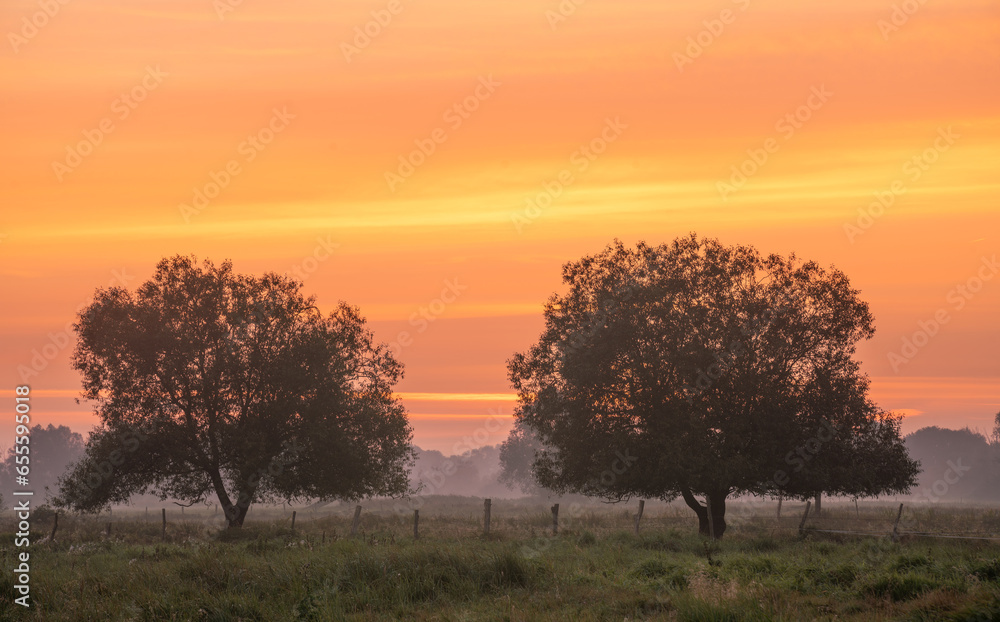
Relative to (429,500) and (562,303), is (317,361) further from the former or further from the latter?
(429,500)

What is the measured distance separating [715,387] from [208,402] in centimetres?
2222

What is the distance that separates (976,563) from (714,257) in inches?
672

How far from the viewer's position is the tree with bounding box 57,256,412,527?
1341 inches

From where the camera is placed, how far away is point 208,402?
34.7 meters

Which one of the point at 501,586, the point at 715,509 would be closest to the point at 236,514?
the point at 715,509

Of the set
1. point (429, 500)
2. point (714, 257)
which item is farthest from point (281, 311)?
point (429, 500)

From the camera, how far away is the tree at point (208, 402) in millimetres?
34062

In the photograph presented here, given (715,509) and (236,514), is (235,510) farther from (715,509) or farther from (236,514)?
(715,509)

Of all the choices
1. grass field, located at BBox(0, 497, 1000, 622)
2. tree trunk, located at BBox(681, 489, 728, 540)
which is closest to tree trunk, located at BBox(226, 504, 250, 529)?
grass field, located at BBox(0, 497, 1000, 622)

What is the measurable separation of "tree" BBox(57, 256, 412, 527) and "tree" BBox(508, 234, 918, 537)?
10.5m

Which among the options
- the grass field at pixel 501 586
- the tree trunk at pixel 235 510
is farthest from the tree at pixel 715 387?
the tree trunk at pixel 235 510

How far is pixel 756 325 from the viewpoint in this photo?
1220 inches

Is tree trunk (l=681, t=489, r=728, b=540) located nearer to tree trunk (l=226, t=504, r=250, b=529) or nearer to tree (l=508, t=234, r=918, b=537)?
tree (l=508, t=234, r=918, b=537)

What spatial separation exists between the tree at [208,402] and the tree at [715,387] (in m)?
10.5
